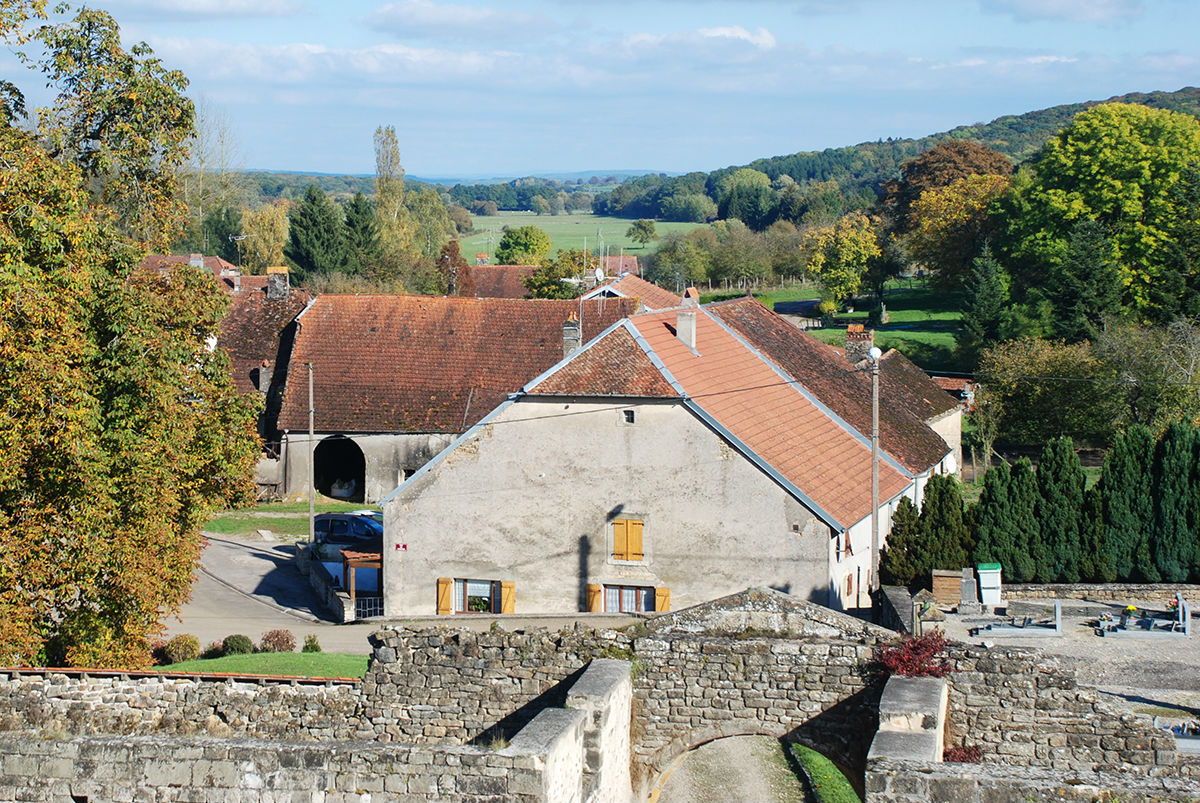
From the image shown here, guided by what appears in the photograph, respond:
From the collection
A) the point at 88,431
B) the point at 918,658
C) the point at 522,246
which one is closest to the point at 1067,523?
the point at 918,658

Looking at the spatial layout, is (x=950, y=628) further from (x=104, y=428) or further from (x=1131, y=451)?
(x=104, y=428)

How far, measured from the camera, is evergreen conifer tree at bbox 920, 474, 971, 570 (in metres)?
26.8

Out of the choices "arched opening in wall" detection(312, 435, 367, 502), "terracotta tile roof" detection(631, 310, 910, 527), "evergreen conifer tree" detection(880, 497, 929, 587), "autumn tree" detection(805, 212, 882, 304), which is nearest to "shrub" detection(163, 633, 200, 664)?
"terracotta tile roof" detection(631, 310, 910, 527)

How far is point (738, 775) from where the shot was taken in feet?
62.8

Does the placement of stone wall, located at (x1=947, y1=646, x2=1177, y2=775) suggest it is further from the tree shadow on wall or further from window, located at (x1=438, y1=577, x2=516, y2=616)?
window, located at (x1=438, y1=577, x2=516, y2=616)

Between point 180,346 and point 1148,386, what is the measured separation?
115 ft

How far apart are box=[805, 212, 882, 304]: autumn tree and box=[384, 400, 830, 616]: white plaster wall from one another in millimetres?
59549

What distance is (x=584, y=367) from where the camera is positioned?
27156 mm

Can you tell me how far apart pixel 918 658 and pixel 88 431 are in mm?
11504

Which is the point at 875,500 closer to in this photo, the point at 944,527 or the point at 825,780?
the point at 944,527

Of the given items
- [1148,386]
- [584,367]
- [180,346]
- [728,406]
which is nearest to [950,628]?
[728,406]

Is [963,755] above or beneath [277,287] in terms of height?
beneath

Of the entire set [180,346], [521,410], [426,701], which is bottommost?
[426,701]

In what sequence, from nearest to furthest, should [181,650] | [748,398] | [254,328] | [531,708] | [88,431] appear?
[531,708]
[88,431]
[181,650]
[748,398]
[254,328]
